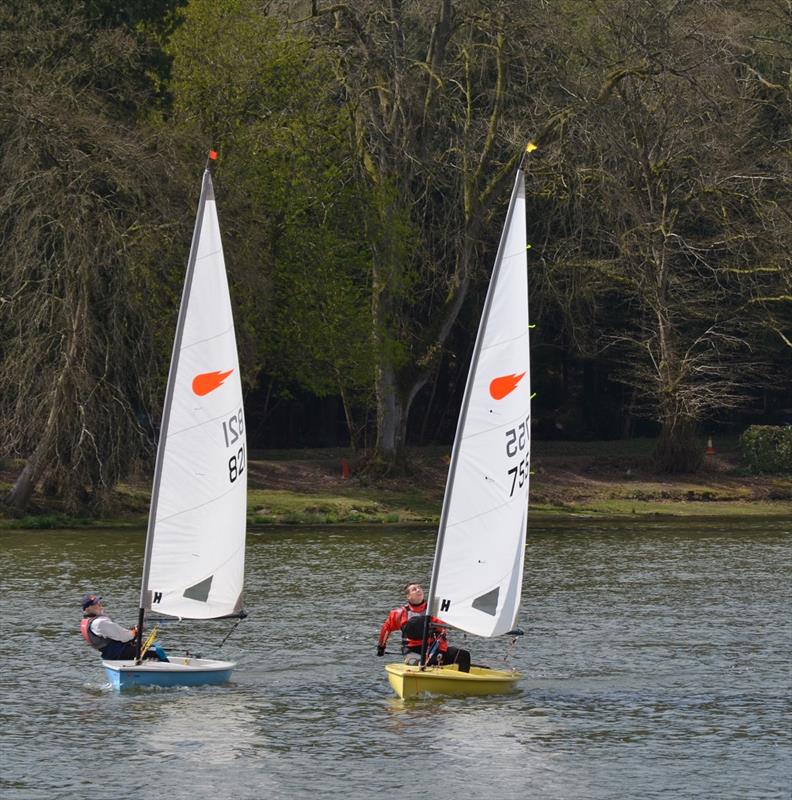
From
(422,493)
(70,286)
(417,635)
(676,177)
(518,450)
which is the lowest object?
(422,493)

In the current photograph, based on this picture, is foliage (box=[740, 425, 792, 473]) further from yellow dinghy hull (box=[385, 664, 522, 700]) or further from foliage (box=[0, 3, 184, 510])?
yellow dinghy hull (box=[385, 664, 522, 700])

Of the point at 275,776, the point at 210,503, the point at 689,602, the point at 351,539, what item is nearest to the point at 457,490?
the point at 210,503

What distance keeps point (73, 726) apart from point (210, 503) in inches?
165

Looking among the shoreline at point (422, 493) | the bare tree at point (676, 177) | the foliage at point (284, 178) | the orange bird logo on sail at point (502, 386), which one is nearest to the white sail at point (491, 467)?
the orange bird logo on sail at point (502, 386)

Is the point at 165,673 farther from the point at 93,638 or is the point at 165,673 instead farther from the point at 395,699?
the point at 395,699

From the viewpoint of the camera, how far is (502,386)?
24.3 m

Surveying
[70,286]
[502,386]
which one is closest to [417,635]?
[502,386]

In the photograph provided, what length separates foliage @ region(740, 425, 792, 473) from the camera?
59500 mm

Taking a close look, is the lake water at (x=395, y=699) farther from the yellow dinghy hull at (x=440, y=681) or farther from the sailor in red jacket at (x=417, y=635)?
the sailor in red jacket at (x=417, y=635)

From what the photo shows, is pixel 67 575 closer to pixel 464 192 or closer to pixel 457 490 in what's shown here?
pixel 457 490

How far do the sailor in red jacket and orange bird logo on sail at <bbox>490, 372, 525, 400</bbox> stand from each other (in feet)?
9.69

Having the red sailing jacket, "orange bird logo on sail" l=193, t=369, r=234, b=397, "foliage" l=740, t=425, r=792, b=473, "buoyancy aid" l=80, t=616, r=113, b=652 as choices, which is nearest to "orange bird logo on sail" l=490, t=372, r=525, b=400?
the red sailing jacket

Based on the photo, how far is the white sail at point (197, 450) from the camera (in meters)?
24.6

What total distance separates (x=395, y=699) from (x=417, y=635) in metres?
1.02
